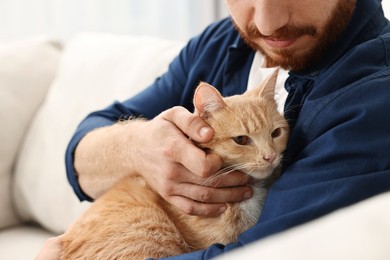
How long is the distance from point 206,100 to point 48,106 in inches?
44.1

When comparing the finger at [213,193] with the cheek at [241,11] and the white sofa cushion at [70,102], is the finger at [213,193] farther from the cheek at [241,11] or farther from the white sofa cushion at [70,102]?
the white sofa cushion at [70,102]

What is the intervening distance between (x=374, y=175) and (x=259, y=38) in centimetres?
45

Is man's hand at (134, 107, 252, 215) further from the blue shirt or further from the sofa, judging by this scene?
the sofa

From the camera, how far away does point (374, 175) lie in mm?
922

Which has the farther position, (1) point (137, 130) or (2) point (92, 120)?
(2) point (92, 120)

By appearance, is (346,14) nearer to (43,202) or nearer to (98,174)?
(98,174)

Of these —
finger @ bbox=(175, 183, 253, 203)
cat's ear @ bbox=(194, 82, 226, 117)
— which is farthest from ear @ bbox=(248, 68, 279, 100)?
finger @ bbox=(175, 183, 253, 203)

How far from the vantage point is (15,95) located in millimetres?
2123

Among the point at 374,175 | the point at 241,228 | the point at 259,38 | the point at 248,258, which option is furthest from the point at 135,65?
the point at 248,258

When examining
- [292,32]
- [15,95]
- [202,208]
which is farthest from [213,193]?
[15,95]

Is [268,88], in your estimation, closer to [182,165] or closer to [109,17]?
[182,165]

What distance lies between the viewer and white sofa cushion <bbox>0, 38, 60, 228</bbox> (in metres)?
2.09

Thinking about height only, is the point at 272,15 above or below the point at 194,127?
above

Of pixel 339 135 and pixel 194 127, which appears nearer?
pixel 339 135
